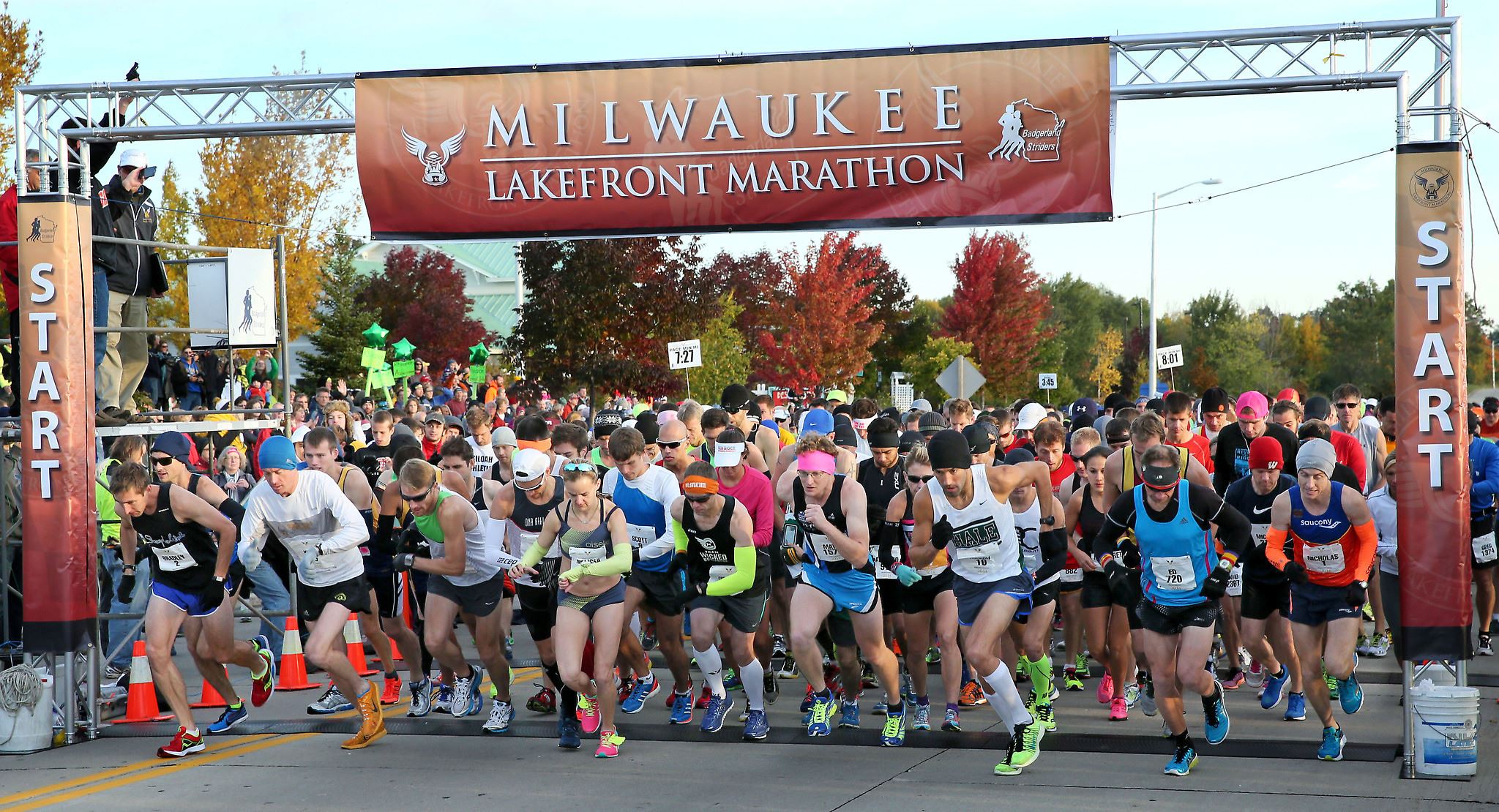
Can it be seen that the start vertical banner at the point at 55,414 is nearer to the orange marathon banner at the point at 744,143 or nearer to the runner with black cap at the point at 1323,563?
the orange marathon banner at the point at 744,143

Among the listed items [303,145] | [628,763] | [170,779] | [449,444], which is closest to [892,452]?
[628,763]

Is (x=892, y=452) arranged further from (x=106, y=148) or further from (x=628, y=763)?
(x=106, y=148)

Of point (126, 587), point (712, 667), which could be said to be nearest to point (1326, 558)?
point (712, 667)

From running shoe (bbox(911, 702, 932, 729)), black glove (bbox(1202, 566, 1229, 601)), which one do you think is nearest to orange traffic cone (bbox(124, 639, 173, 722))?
running shoe (bbox(911, 702, 932, 729))

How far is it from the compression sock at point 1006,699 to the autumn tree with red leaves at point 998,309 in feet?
169

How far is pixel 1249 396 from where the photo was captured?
35.2ft

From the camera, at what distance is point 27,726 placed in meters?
9.10

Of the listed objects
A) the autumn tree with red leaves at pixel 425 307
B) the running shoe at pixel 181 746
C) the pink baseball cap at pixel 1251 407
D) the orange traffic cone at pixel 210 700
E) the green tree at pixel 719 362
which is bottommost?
the orange traffic cone at pixel 210 700

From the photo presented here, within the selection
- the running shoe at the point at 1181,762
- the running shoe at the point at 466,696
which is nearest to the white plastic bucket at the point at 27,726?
the running shoe at the point at 466,696

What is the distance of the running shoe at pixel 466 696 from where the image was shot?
963 centimetres

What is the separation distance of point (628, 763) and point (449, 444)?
113 inches

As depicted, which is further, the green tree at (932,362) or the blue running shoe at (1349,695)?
the green tree at (932,362)

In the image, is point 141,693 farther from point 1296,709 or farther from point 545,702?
point 1296,709

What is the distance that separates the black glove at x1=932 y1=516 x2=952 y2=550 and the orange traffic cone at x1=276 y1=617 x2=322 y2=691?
5.84 m
